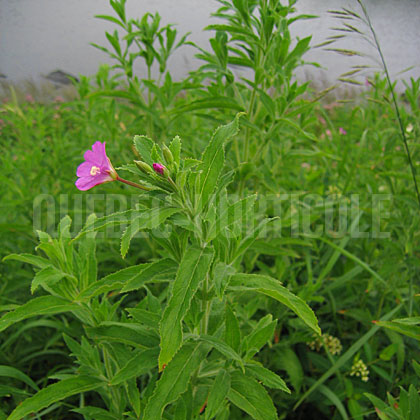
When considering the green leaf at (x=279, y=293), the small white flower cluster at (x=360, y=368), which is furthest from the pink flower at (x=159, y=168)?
the small white flower cluster at (x=360, y=368)

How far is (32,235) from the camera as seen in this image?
7.57 ft

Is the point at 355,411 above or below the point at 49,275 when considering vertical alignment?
below

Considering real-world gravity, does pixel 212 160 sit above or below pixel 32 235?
above

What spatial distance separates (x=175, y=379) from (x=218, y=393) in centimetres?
15

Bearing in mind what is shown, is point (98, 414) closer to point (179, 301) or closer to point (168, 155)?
point (179, 301)

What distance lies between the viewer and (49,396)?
1087 mm

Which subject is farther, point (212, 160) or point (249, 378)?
point (249, 378)

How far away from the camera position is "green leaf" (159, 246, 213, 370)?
0.85m

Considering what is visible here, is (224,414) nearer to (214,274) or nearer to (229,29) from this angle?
(214,274)

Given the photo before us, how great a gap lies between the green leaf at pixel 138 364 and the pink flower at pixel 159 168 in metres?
0.51

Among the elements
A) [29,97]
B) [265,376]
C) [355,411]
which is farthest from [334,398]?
[29,97]

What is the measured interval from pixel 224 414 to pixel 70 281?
0.68 metres

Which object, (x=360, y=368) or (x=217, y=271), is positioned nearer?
(x=217, y=271)

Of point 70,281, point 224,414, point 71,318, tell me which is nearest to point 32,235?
point 71,318
